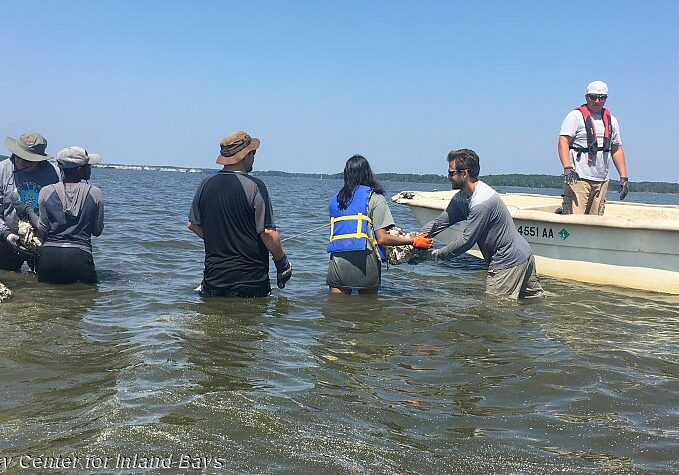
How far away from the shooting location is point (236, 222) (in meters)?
5.82

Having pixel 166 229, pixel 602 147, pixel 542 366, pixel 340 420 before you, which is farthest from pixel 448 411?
pixel 166 229

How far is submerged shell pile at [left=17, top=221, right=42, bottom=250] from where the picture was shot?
23.5ft

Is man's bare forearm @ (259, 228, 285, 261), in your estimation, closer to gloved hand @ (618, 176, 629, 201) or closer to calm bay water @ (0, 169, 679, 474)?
calm bay water @ (0, 169, 679, 474)

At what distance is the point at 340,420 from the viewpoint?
362 cm

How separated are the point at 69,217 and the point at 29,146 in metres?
1.31

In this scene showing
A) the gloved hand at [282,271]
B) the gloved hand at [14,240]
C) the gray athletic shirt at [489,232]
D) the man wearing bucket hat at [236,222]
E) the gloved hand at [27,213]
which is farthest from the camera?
the gloved hand at [14,240]

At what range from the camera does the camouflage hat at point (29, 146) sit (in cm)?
725

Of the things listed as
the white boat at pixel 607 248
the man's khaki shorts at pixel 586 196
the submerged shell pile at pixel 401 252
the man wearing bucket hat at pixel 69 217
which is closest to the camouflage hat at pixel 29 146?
the man wearing bucket hat at pixel 69 217

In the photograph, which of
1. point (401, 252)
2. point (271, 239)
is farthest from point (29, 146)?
point (401, 252)

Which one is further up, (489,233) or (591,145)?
(591,145)

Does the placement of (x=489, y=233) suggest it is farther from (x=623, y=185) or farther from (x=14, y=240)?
(x=14, y=240)

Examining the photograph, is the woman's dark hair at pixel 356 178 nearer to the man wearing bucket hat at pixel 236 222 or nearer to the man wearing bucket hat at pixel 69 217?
the man wearing bucket hat at pixel 236 222

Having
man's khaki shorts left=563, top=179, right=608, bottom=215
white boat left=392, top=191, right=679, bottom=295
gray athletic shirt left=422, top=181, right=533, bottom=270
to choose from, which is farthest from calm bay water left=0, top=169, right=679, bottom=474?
man's khaki shorts left=563, top=179, right=608, bottom=215

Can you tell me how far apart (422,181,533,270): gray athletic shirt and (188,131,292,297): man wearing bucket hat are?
192 cm
